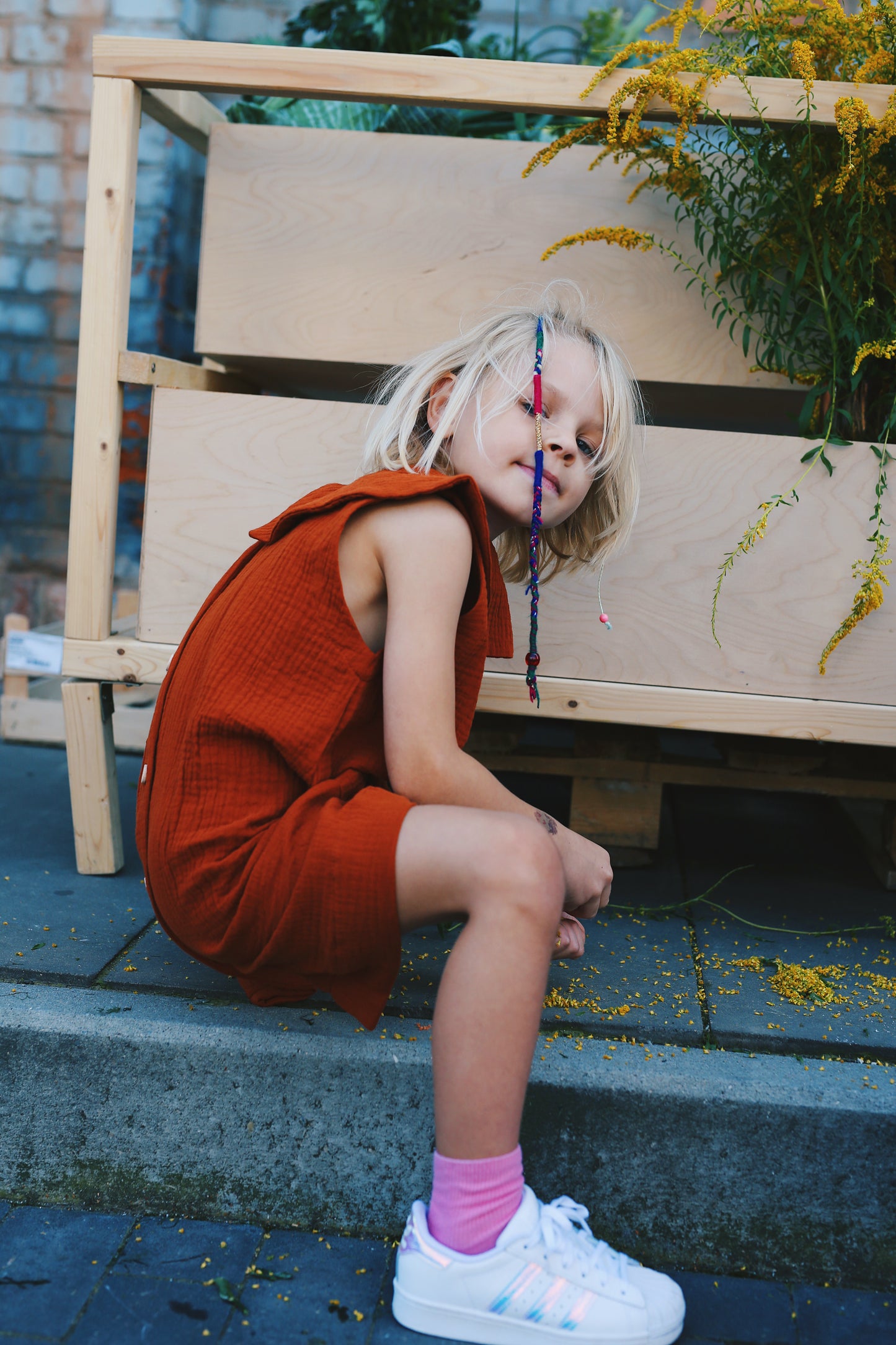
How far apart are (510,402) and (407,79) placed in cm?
55

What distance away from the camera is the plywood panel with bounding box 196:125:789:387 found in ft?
5.37

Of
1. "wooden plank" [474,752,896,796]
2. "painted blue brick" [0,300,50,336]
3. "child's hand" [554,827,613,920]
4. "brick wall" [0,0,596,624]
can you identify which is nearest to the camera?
"child's hand" [554,827,613,920]

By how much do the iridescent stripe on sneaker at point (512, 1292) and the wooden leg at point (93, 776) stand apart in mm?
994

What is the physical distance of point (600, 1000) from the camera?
136cm

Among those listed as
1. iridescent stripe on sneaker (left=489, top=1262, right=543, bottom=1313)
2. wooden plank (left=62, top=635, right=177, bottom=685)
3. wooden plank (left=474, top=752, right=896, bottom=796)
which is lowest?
iridescent stripe on sneaker (left=489, top=1262, right=543, bottom=1313)

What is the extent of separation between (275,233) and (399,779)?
39.5 inches

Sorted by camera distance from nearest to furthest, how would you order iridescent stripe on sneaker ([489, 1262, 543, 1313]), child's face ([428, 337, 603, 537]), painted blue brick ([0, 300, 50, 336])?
iridescent stripe on sneaker ([489, 1262, 543, 1313]) → child's face ([428, 337, 603, 537]) → painted blue brick ([0, 300, 50, 336])

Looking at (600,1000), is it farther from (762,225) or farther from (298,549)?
(762,225)

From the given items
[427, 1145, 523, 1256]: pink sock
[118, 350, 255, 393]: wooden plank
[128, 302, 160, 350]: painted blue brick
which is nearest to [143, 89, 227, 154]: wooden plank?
[118, 350, 255, 393]: wooden plank

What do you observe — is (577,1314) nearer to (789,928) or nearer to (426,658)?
(426,658)

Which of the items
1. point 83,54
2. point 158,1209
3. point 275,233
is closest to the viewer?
point 158,1209

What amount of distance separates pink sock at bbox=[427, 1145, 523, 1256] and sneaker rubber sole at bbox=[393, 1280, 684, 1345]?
0.06 metres

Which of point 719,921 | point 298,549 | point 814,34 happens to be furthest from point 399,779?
point 814,34

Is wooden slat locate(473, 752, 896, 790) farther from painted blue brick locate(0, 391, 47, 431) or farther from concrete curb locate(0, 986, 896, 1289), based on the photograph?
painted blue brick locate(0, 391, 47, 431)
